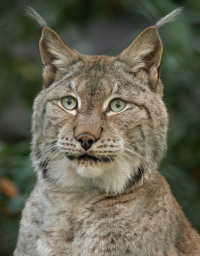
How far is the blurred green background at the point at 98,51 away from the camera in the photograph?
16.9 feet

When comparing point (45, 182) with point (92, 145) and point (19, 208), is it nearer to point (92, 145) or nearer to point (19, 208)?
point (92, 145)

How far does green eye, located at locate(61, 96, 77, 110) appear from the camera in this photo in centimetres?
349

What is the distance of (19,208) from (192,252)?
2437 millimetres

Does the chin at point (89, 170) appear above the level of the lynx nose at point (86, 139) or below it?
below

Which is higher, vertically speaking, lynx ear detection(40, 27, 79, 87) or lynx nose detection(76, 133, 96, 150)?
lynx ear detection(40, 27, 79, 87)

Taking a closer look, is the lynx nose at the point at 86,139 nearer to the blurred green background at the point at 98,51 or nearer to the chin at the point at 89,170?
the chin at the point at 89,170

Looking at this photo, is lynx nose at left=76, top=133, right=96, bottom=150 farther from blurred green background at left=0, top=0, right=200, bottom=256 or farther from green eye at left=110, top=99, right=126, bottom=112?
blurred green background at left=0, top=0, right=200, bottom=256

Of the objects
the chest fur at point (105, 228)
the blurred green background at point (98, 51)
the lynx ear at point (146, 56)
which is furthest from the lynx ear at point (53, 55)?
the blurred green background at point (98, 51)

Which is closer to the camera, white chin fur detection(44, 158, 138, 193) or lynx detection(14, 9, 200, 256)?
lynx detection(14, 9, 200, 256)

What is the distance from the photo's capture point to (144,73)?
12.4ft

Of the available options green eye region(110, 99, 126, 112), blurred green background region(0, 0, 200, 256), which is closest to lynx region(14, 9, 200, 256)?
green eye region(110, 99, 126, 112)

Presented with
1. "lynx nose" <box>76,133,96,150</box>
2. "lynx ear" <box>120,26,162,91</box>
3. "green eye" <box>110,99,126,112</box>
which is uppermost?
"lynx ear" <box>120,26,162,91</box>

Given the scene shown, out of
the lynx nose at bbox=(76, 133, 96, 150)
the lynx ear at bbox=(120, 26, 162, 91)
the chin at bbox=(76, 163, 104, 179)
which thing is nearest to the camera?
the lynx nose at bbox=(76, 133, 96, 150)

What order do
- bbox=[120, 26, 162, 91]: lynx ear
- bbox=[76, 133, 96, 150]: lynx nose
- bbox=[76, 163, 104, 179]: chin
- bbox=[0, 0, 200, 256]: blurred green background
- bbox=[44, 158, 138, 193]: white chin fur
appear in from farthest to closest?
bbox=[0, 0, 200, 256]: blurred green background
bbox=[120, 26, 162, 91]: lynx ear
bbox=[44, 158, 138, 193]: white chin fur
bbox=[76, 163, 104, 179]: chin
bbox=[76, 133, 96, 150]: lynx nose
